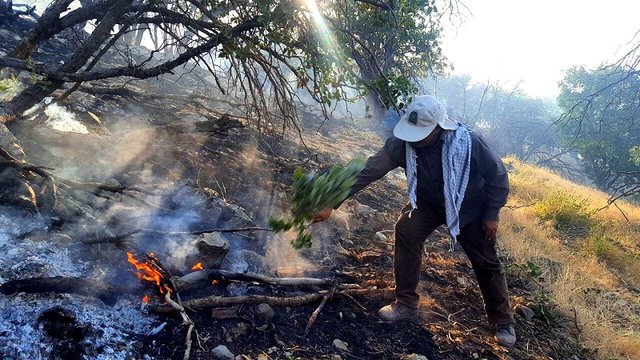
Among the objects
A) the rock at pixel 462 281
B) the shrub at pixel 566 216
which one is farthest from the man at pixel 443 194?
the shrub at pixel 566 216

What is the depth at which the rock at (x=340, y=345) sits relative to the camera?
112 inches

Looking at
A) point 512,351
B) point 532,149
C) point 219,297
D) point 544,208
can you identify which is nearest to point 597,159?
point 532,149

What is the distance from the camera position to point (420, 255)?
3.30 m

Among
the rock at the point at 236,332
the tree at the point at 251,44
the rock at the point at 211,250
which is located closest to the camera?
the rock at the point at 236,332

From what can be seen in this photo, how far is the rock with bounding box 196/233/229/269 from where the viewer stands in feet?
10.3

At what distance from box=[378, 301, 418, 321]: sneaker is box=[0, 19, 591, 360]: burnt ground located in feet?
0.23

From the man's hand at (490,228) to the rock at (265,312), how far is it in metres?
1.63

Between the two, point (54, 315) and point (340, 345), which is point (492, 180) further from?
point (54, 315)

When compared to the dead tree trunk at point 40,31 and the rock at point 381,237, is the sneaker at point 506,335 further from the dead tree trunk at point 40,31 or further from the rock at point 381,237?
the dead tree trunk at point 40,31

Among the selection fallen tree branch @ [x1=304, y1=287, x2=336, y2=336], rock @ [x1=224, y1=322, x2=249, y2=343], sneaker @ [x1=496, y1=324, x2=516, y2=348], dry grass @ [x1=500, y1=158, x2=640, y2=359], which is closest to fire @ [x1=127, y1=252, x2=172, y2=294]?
rock @ [x1=224, y1=322, x2=249, y2=343]

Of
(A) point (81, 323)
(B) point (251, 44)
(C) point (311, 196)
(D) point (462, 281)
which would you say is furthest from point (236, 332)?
(D) point (462, 281)

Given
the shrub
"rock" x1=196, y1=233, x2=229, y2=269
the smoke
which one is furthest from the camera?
the shrub

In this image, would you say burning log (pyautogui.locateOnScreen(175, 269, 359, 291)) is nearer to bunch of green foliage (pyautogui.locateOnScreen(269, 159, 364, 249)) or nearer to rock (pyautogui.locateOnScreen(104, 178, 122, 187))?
bunch of green foliage (pyautogui.locateOnScreen(269, 159, 364, 249))

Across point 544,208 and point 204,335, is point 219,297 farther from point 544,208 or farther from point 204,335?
point 544,208
